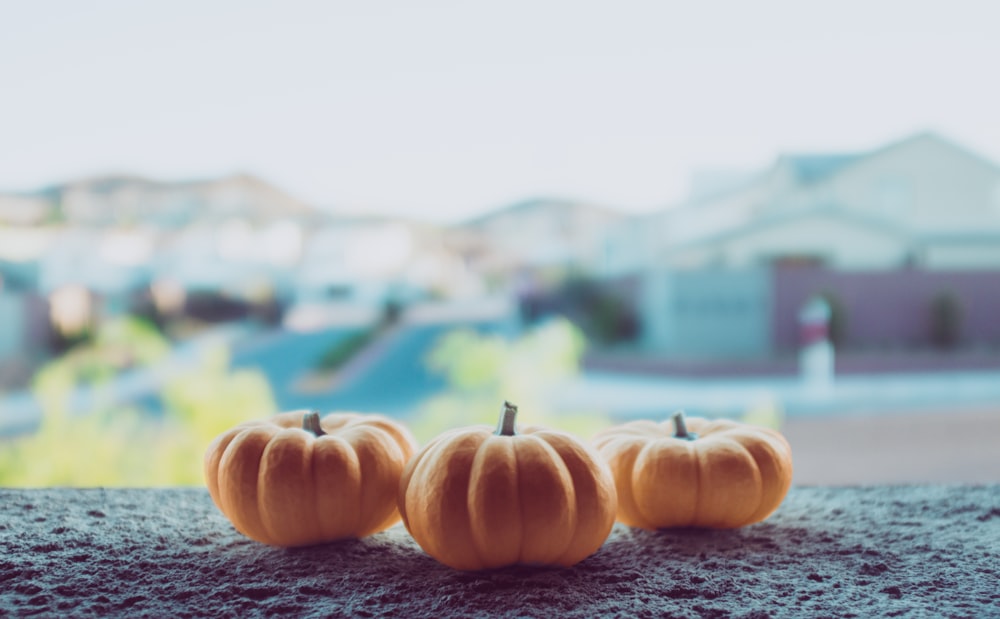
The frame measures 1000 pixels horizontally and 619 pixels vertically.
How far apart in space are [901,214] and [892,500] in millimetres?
15579

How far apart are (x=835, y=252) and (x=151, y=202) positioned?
810 inches

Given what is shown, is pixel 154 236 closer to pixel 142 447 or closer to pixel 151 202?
pixel 151 202

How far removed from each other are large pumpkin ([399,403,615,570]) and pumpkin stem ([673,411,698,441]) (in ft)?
0.69

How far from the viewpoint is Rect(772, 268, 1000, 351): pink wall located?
1073cm

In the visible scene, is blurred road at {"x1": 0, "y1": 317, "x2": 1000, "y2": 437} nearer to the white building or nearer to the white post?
the white post

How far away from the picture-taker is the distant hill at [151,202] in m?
21.3

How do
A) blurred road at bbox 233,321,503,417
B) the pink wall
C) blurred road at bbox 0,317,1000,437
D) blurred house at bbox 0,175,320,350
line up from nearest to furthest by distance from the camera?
blurred road at bbox 0,317,1000,437
blurred road at bbox 233,321,503,417
the pink wall
blurred house at bbox 0,175,320,350

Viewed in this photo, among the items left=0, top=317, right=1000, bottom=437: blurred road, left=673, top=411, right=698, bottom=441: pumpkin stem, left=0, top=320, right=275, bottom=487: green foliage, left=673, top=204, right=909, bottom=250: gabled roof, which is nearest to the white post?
left=0, top=317, right=1000, bottom=437: blurred road

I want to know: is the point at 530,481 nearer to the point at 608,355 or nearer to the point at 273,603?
the point at 273,603

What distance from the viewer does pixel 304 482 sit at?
0.86 m

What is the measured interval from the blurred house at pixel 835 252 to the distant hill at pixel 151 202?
13.4 m

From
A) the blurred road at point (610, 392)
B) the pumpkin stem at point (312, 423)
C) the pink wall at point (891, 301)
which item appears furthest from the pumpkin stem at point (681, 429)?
the pink wall at point (891, 301)

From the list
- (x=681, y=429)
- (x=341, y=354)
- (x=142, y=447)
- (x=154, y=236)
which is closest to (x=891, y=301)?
(x=341, y=354)

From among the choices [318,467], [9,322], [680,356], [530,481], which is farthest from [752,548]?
[9,322]
